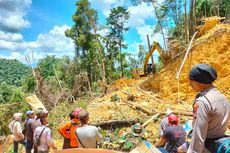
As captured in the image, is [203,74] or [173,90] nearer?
[203,74]

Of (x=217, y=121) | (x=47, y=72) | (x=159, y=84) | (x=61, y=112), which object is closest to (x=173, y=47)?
(x=159, y=84)

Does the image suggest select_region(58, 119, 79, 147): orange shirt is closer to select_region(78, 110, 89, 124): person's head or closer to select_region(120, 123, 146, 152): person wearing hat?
select_region(78, 110, 89, 124): person's head

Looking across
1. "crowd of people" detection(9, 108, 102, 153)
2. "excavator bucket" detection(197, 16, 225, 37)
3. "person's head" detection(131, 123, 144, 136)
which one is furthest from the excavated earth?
"crowd of people" detection(9, 108, 102, 153)

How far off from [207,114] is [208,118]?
38 millimetres

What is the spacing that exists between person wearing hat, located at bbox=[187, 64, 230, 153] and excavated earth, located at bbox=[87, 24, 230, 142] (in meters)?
8.80

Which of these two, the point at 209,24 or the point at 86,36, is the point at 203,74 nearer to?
the point at 209,24

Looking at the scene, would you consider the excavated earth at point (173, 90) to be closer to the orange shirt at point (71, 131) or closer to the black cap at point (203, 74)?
the orange shirt at point (71, 131)

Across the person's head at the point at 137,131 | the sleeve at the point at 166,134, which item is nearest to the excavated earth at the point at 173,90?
the person's head at the point at 137,131

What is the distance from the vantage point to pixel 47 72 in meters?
49.6

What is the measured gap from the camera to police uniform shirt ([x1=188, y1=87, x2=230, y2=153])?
277 centimetres

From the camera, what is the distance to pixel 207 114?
278 cm

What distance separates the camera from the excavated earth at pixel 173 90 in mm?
12868

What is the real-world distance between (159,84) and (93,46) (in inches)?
756

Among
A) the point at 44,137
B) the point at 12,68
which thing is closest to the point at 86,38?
the point at 44,137
